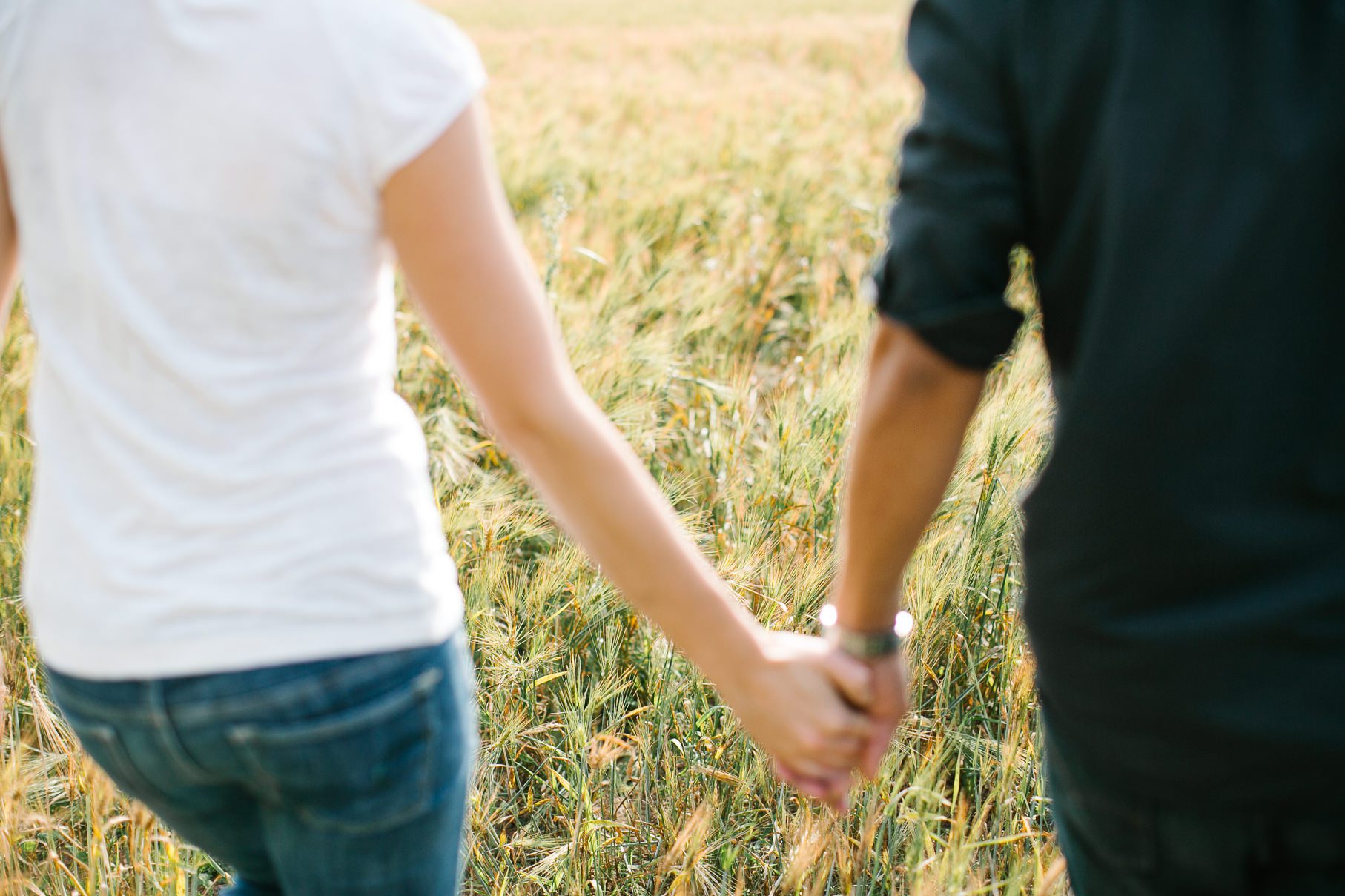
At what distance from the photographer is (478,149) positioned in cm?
65

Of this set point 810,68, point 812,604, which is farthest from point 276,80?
point 810,68

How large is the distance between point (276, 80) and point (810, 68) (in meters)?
13.3

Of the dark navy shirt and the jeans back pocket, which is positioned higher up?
the dark navy shirt

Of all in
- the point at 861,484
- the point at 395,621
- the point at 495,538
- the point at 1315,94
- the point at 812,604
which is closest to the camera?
the point at 1315,94

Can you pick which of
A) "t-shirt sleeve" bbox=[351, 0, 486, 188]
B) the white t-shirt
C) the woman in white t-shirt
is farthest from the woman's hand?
"t-shirt sleeve" bbox=[351, 0, 486, 188]

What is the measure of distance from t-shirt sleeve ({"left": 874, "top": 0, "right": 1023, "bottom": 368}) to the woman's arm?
21 cm

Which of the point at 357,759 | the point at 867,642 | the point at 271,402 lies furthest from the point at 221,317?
the point at 867,642

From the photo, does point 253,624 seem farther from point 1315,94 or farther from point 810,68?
point 810,68

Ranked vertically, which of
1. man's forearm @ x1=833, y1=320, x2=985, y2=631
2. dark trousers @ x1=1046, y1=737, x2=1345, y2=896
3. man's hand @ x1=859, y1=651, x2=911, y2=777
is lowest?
man's hand @ x1=859, y1=651, x2=911, y2=777

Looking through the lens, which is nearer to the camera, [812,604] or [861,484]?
[861,484]

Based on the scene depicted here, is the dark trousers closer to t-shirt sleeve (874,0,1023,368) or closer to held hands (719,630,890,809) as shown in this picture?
held hands (719,630,890,809)

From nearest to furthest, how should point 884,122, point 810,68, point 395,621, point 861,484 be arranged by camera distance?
point 395,621 → point 861,484 → point 884,122 → point 810,68

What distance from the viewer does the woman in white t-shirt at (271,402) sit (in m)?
0.62

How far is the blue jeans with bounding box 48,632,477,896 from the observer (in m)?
0.69
